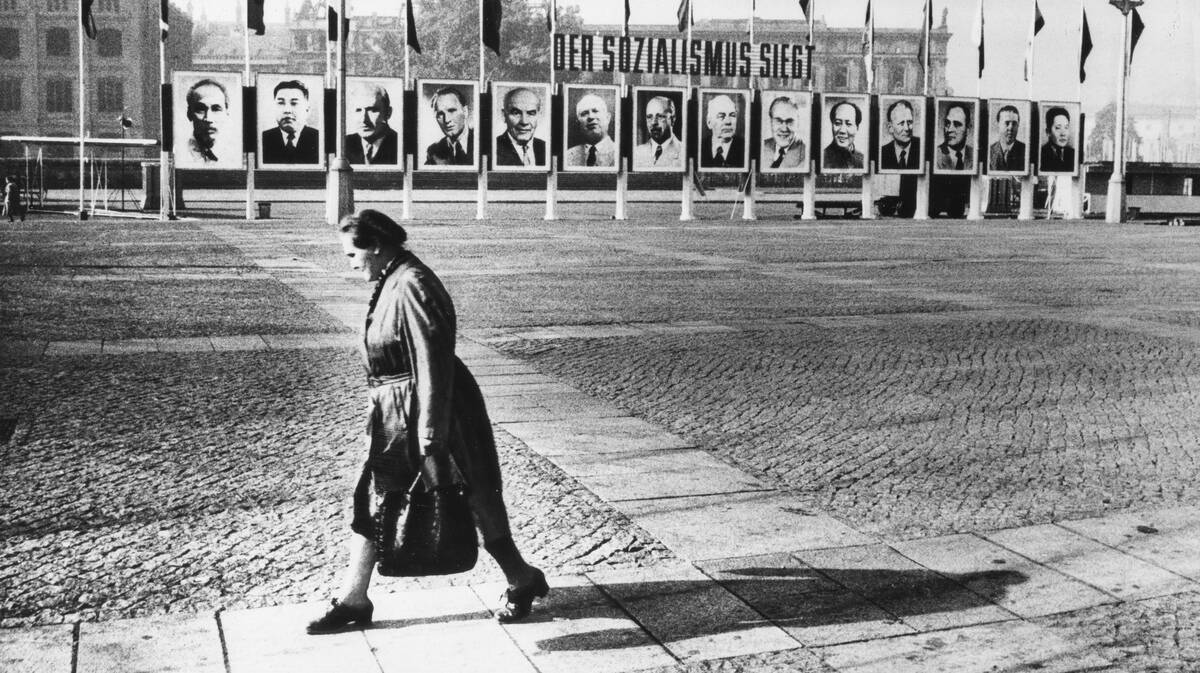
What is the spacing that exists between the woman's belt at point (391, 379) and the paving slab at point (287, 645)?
2.94 feet

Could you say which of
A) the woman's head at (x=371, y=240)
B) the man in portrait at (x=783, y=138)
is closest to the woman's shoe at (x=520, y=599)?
the woman's head at (x=371, y=240)

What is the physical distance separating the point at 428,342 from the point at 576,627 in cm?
124

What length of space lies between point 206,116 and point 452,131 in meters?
6.59

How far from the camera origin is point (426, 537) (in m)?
4.93

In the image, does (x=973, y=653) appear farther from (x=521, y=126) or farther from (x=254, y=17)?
(x=521, y=126)

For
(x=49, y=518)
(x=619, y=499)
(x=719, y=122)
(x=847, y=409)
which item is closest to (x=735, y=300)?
(x=847, y=409)

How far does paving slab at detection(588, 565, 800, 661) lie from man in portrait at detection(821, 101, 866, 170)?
37492 mm

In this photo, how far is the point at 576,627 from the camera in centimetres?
520

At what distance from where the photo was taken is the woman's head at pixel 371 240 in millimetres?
5086

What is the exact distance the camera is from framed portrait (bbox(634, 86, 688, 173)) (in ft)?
131

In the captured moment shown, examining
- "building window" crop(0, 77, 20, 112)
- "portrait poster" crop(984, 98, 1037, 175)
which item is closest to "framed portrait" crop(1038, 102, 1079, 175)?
"portrait poster" crop(984, 98, 1037, 175)

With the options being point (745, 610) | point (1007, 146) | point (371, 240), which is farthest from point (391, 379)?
point (1007, 146)

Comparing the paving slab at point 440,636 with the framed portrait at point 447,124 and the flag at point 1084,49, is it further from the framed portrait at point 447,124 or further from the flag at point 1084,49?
the flag at point 1084,49

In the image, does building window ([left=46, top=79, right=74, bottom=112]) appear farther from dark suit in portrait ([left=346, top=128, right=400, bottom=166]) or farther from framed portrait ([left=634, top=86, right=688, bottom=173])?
framed portrait ([left=634, top=86, right=688, bottom=173])
